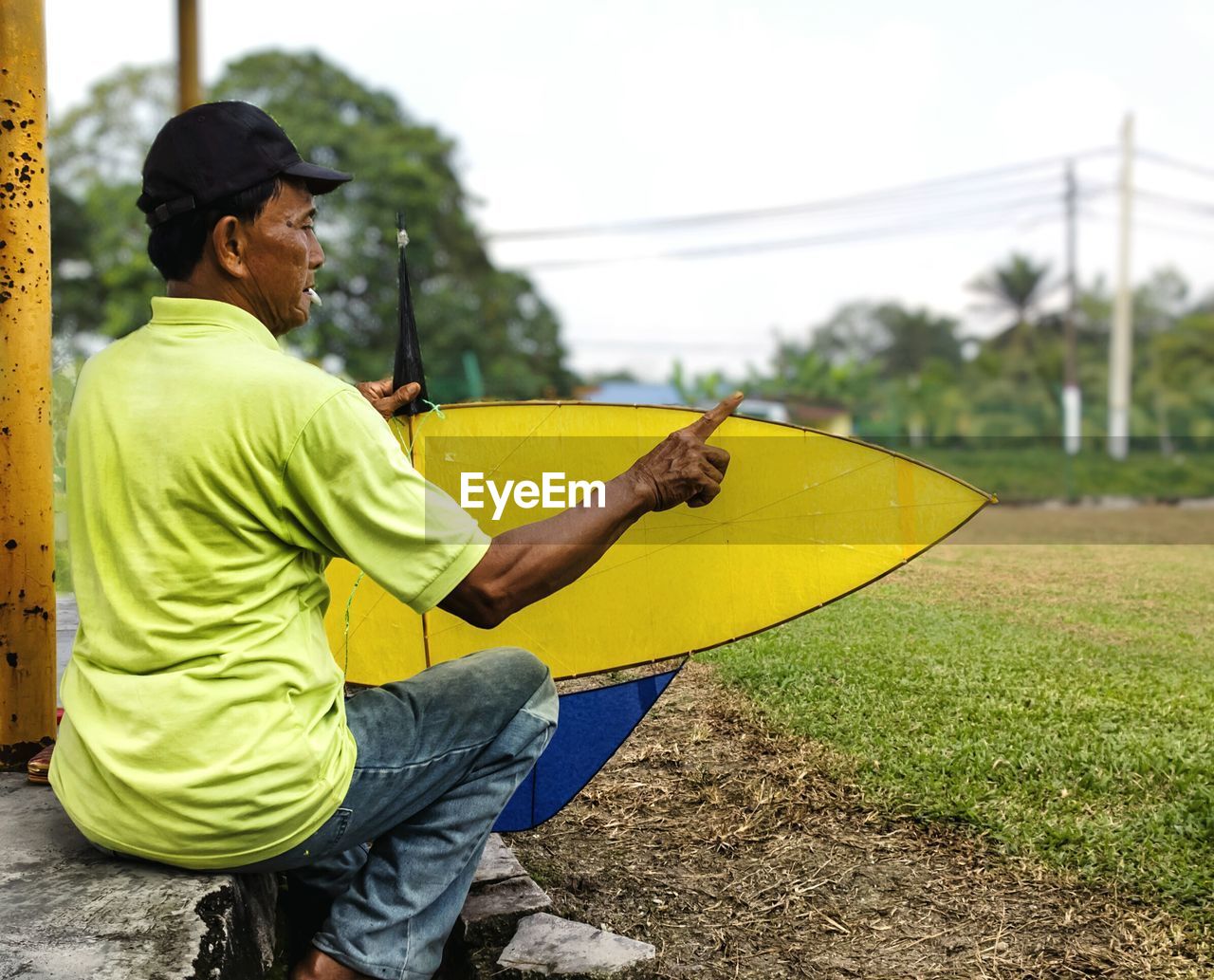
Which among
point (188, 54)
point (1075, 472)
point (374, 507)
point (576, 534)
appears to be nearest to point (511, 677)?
point (576, 534)

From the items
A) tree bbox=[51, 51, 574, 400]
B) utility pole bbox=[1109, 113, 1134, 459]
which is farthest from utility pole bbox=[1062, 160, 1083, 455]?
tree bbox=[51, 51, 574, 400]

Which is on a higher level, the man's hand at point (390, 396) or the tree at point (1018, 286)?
the tree at point (1018, 286)

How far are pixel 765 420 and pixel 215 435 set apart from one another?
1376 mm

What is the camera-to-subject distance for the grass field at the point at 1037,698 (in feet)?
8.38

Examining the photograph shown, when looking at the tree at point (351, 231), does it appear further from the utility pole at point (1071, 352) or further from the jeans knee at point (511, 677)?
the jeans knee at point (511, 677)

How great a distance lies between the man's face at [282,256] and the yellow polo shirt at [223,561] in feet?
0.49

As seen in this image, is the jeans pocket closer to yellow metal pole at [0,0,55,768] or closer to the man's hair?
the man's hair

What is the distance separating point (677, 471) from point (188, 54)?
2422 mm

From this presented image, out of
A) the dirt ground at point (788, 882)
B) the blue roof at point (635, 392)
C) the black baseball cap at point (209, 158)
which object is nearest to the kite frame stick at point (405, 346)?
the black baseball cap at point (209, 158)

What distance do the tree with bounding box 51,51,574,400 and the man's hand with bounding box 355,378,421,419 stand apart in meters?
16.1

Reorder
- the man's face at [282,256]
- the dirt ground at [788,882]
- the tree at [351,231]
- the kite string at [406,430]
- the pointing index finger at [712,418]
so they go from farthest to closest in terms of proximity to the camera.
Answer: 1. the tree at [351,231]
2. the kite string at [406,430]
3. the dirt ground at [788,882]
4. the pointing index finger at [712,418]
5. the man's face at [282,256]

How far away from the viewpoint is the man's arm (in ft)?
5.77

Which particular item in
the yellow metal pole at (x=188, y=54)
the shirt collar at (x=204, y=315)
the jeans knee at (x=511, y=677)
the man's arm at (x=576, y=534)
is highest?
the yellow metal pole at (x=188, y=54)

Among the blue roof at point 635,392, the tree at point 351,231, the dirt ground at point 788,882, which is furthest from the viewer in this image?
the blue roof at point 635,392
